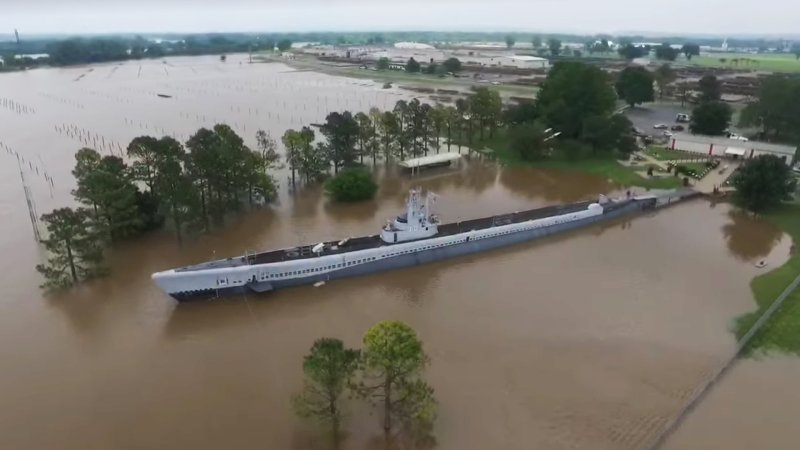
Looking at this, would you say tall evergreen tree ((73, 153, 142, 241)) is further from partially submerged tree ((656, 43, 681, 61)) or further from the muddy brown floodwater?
partially submerged tree ((656, 43, 681, 61))

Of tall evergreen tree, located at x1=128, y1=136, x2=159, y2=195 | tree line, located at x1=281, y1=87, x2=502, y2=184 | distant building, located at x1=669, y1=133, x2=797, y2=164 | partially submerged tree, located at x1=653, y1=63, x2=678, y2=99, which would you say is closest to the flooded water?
tall evergreen tree, located at x1=128, y1=136, x2=159, y2=195

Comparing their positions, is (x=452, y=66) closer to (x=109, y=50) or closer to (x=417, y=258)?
(x=417, y=258)

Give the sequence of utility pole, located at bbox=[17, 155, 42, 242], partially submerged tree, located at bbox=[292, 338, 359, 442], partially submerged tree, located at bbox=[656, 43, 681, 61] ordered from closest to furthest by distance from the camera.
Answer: partially submerged tree, located at bbox=[292, 338, 359, 442], utility pole, located at bbox=[17, 155, 42, 242], partially submerged tree, located at bbox=[656, 43, 681, 61]

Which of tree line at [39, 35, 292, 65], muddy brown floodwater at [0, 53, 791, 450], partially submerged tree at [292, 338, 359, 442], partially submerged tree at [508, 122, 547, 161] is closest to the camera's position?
partially submerged tree at [292, 338, 359, 442]

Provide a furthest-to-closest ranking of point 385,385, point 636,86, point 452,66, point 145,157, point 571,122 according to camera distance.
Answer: point 452,66 < point 636,86 < point 571,122 < point 145,157 < point 385,385

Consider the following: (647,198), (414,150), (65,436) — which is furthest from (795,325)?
(414,150)

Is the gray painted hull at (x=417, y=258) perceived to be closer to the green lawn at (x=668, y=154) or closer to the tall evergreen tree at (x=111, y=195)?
the tall evergreen tree at (x=111, y=195)

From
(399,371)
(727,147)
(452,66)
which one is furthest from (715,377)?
(452,66)
